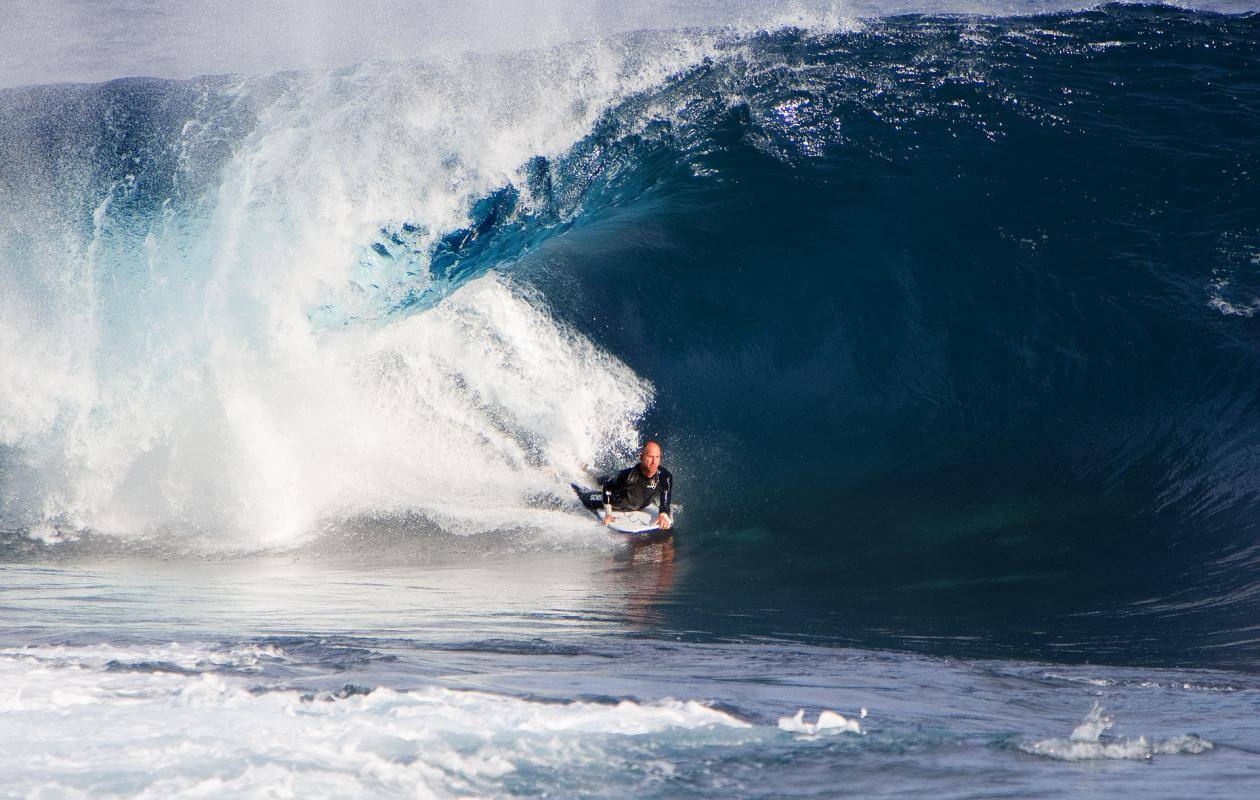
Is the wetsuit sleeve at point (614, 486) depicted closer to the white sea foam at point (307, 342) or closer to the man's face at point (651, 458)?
the man's face at point (651, 458)

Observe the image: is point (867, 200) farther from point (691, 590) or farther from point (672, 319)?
point (691, 590)

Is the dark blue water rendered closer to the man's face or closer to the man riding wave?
the man riding wave

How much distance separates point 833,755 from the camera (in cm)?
331

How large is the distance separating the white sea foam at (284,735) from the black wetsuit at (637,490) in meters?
4.75

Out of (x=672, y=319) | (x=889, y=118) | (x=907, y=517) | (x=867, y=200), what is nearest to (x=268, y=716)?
(x=907, y=517)

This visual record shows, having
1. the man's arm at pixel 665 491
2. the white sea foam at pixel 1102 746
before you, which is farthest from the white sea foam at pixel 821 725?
the man's arm at pixel 665 491

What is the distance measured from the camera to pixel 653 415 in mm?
9758

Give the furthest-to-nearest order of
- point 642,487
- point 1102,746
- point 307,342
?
1. point 307,342
2. point 642,487
3. point 1102,746

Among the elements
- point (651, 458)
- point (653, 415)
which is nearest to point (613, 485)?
point (651, 458)

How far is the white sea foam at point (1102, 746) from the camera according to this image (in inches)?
131

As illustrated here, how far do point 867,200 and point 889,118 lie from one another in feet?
4.02

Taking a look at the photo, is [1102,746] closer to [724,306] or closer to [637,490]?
[637,490]

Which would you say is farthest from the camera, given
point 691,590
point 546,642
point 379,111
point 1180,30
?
point 1180,30

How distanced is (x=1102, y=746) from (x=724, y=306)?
7532mm
